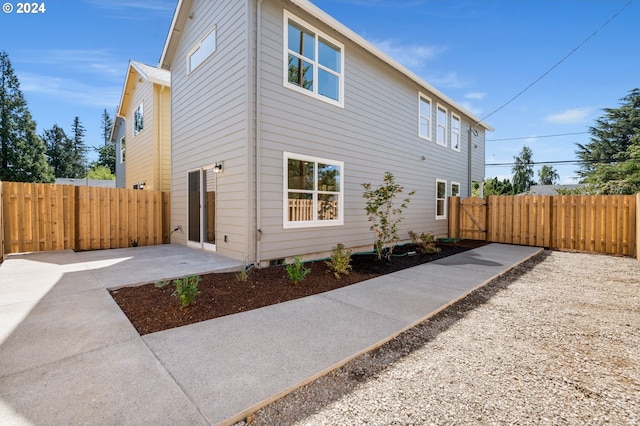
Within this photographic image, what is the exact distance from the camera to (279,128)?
5867 mm

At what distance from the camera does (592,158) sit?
30141mm

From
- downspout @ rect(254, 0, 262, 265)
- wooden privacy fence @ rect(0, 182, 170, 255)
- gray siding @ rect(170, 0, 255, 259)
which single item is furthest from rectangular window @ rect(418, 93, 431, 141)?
wooden privacy fence @ rect(0, 182, 170, 255)

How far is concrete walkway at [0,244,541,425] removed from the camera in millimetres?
1756

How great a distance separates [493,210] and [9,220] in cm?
1421

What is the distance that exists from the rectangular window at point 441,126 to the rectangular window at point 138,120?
11931mm

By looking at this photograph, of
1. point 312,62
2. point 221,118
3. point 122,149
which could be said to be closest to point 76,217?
point 221,118

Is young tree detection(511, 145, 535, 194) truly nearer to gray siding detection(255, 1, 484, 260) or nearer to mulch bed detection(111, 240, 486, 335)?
gray siding detection(255, 1, 484, 260)

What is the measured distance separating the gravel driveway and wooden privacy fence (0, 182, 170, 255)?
7.87 metres

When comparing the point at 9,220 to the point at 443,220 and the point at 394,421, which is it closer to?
the point at 394,421

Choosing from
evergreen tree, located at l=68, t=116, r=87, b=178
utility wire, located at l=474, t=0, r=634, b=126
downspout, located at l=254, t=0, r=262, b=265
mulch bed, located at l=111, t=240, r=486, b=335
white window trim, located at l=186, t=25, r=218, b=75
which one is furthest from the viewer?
evergreen tree, located at l=68, t=116, r=87, b=178

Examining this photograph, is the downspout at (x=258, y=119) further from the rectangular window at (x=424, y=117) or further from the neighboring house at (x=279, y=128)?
the rectangular window at (x=424, y=117)

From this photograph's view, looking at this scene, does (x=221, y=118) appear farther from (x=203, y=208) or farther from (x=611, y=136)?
(x=611, y=136)

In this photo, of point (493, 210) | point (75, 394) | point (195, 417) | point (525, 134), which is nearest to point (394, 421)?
point (195, 417)

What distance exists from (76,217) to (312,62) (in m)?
7.34
